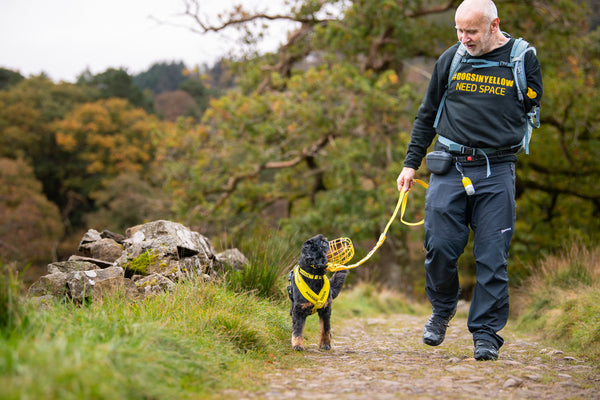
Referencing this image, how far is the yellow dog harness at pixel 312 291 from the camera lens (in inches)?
167

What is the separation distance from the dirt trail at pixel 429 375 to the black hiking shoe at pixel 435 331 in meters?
0.11

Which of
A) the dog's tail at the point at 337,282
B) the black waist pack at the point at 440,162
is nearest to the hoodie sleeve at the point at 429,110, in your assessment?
the black waist pack at the point at 440,162

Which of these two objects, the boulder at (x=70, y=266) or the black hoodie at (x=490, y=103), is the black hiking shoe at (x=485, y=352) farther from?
the boulder at (x=70, y=266)

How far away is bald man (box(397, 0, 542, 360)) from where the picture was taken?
3.97 metres

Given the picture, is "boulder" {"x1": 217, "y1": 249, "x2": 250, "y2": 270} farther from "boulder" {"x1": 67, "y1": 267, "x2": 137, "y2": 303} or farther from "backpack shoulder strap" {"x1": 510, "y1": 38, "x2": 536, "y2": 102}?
"backpack shoulder strap" {"x1": 510, "y1": 38, "x2": 536, "y2": 102}

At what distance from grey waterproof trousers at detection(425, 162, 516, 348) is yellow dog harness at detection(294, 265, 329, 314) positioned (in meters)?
0.80

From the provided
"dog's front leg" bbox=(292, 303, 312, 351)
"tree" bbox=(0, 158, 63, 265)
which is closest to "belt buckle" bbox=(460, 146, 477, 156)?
"dog's front leg" bbox=(292, 303, 312, 351)

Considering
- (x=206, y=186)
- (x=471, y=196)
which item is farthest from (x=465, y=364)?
(x=206, y=186)

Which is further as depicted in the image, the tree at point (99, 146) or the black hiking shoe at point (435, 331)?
the tree at point (99, 146)

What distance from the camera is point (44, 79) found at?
41094 mm

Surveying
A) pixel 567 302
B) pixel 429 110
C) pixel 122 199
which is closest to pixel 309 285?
pixel 429 110

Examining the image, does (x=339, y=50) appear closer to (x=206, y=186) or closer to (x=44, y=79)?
(x=206, y=186)

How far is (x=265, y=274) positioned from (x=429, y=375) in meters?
2.45

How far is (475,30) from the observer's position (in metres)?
3.93
